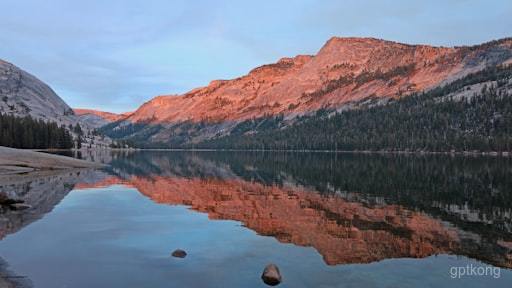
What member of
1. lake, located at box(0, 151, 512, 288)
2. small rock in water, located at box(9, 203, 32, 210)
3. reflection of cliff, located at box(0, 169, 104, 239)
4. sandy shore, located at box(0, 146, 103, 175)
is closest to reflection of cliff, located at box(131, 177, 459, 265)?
lake, located at box(0, 151, 512, 288)

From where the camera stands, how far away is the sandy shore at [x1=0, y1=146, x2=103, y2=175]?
78.8 m

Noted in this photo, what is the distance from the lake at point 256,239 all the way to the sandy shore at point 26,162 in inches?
890

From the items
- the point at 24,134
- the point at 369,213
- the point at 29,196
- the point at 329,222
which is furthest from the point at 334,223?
the point at 24,134

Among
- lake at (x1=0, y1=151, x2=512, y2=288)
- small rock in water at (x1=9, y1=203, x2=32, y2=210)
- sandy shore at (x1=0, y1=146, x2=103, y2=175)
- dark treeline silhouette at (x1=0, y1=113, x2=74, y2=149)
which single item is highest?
dark treeline silhouette at (x1=0, y1=113, x2=74, y2=149)

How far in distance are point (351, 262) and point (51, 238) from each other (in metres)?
20.8

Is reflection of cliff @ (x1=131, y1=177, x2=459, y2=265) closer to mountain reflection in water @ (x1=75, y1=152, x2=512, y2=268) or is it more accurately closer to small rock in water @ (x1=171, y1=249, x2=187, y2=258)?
mountain reflection in water @ (x1=75, y1=152, x2=512, y2=268)

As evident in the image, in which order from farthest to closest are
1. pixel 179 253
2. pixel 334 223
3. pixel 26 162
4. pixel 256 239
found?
1. pixel 26 162
2. pixel 334 223
3. pixel 256 239
4. pixel 179 253

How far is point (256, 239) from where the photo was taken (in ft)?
108

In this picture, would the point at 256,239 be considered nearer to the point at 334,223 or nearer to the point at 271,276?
the point at 334,223

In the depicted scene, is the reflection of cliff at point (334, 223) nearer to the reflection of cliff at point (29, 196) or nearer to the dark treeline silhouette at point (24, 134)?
the reflection of cliff at point (29, 196)

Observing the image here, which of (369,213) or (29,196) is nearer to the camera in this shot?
(369,213)

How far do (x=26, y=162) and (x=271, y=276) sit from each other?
8032 centimetres

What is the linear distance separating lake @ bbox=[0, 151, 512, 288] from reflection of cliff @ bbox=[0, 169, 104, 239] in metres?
0.15

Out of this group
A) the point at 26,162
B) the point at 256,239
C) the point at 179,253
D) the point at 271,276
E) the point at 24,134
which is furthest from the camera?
the point at 24,134
